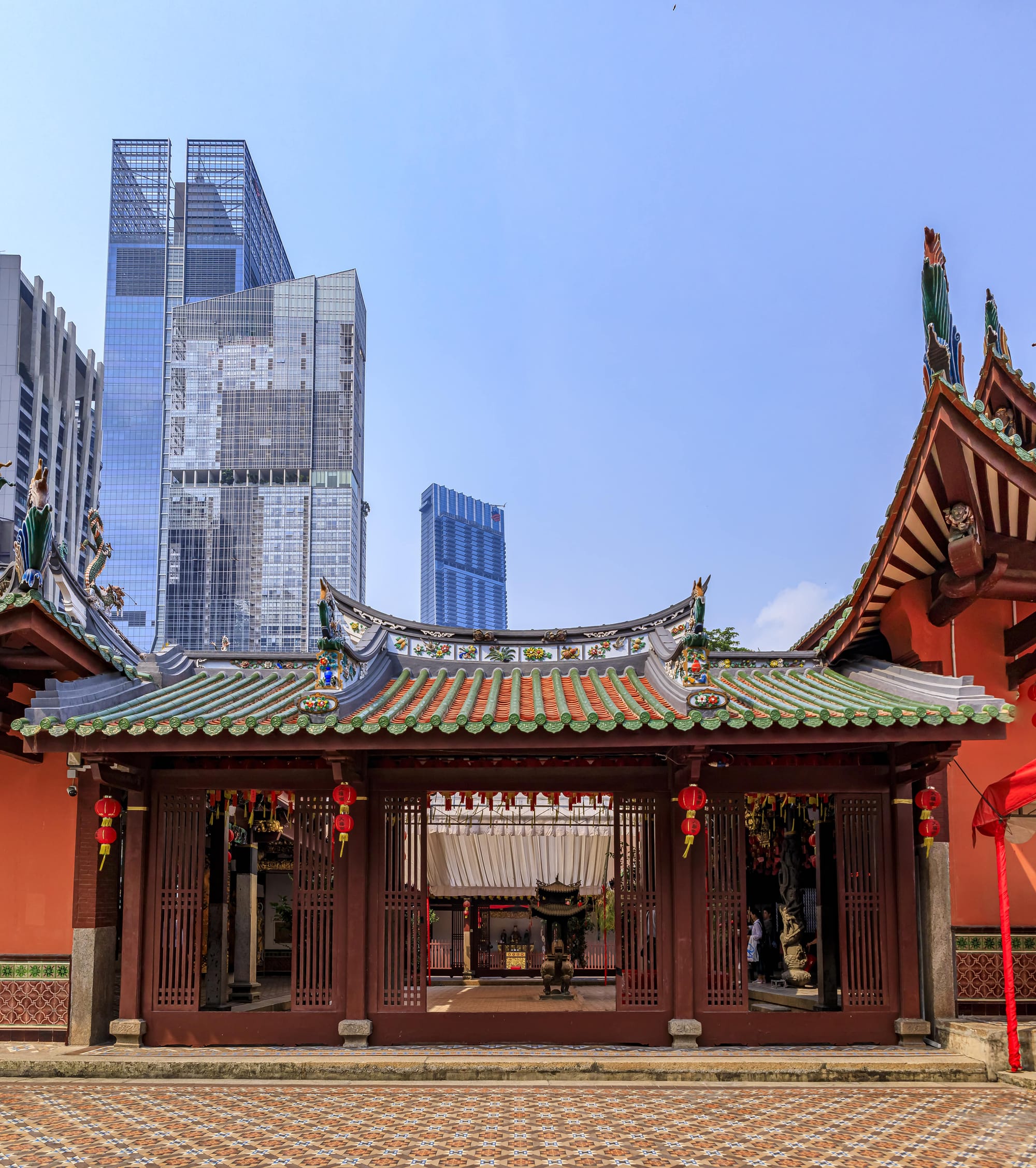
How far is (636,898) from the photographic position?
434 inches

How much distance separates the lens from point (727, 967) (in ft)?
35.9

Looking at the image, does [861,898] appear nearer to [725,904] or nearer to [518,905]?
[725,904]

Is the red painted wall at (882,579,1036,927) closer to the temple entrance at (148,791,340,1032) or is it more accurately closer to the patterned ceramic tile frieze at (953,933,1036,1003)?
the patterned ceramic tile frieze at (953,933,1036,1003)

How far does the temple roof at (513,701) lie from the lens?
998cm

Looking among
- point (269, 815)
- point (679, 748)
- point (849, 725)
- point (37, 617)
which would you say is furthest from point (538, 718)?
point (269, 815)

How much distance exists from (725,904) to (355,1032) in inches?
151

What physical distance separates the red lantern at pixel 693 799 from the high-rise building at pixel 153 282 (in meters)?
93.9

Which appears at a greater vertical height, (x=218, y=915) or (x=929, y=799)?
(x=929, y=799)

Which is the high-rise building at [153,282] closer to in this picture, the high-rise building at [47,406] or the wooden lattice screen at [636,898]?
the high-rise building at [47,406]

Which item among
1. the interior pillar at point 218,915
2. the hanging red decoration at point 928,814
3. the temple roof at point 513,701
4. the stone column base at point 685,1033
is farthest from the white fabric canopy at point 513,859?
the hanging red decoration at point 928,814

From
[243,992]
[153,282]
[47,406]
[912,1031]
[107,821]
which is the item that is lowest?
[243,992]

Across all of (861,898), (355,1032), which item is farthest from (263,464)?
(861,898)

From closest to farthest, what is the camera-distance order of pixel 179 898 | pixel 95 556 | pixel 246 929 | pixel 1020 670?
pixel 179 898 → pixel 1020 670 → pixel 95 556 → pixel 246 929

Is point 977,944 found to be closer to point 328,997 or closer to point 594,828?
point 328,997
